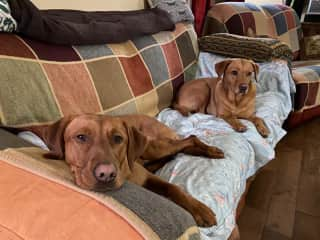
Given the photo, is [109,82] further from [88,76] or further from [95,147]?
[95,147]

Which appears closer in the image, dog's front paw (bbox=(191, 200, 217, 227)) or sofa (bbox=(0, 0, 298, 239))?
sofa (bbox=(0, 0, 298, 239))

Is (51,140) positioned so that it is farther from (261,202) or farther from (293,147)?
(293,147)

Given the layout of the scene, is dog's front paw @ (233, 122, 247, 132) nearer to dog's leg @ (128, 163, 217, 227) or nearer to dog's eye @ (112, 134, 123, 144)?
dog's leg @ (128, 163, 217, 227)

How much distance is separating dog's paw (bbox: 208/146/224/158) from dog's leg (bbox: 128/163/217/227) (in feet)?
1.31

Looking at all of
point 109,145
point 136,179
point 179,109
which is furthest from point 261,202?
point 109,145

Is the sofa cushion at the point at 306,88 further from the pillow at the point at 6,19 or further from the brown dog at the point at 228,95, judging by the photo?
the pillow at the point at 6,19

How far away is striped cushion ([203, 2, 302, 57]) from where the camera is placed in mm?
3330

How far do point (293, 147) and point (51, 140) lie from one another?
7.47ft

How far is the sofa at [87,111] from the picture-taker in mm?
705

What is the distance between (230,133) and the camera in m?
1.92

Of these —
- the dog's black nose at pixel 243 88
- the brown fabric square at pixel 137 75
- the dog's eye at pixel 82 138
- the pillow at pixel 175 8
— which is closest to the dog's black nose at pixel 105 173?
the dog's eye at pixel 82 138

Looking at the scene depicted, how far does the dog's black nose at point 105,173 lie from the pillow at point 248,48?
1.91 meters

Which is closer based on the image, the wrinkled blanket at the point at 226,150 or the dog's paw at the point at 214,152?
the wrinkled blanket at the point at 226,150

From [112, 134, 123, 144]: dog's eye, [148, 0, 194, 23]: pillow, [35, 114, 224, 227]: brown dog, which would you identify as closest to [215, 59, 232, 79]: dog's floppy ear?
[148, 0, 194, 23]: pillow
